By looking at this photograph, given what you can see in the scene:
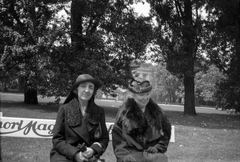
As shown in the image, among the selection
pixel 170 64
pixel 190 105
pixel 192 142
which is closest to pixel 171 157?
pixel 192 142

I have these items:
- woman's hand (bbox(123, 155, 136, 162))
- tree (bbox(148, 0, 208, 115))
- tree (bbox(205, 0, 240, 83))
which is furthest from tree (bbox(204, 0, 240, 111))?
woman's hand (bbox(123, 155, 136, 162))

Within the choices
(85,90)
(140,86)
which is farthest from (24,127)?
(140,86)

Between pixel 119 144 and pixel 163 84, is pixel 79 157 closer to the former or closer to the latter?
pixel 119 144

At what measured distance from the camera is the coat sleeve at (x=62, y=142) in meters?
3.22

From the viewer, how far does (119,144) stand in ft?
11.4

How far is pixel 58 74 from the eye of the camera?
1453cm

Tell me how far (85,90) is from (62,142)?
2.41 ft

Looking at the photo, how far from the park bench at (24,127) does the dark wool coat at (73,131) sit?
1326 millimetres

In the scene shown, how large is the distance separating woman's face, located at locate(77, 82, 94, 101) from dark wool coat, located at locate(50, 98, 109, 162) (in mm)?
135

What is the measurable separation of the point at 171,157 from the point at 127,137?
363 cm

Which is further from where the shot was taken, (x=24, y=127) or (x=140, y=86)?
(x=24, y=127)

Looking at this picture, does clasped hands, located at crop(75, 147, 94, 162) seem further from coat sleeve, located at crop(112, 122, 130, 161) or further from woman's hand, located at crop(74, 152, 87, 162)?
coat sleeve, located at crop(112, 122, 130, 161)

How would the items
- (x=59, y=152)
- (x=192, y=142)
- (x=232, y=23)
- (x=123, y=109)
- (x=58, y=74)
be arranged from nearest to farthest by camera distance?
(x=59, y=152), (x=123, y=109), (x=192, y=142), (x=58, y=74), (x=232, y=23)

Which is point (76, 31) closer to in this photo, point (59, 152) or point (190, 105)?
point (190, 105)
